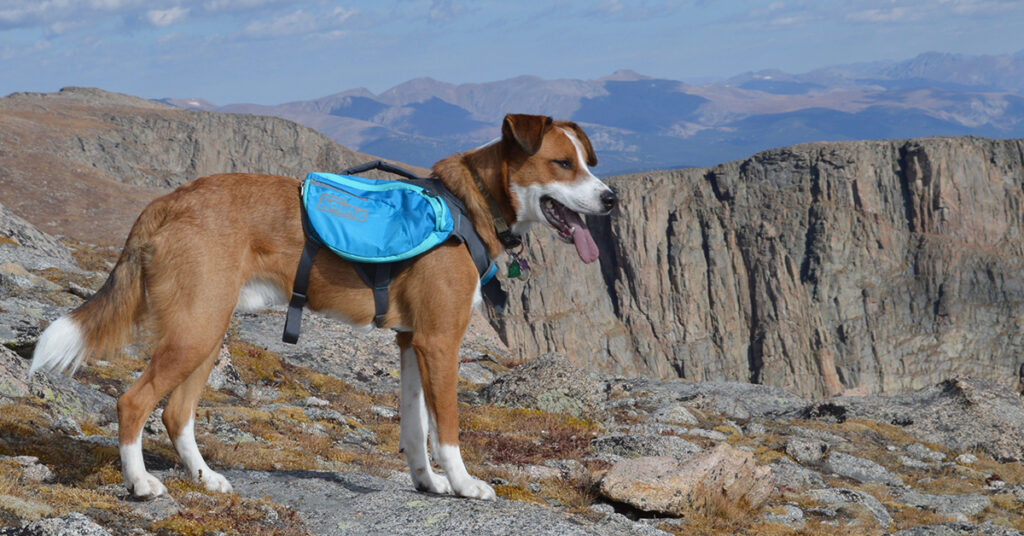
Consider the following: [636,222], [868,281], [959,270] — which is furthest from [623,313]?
[959,270]

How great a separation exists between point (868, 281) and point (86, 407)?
195798mm

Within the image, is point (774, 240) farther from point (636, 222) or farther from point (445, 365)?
point (445, 365)

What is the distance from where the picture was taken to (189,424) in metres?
7.49

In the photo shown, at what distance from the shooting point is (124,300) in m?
6.77

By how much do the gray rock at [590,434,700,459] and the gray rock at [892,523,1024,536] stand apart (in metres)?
4.39

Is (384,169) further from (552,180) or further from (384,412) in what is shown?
(384,412)

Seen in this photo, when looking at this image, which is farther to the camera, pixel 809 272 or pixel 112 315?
pixel 809 272

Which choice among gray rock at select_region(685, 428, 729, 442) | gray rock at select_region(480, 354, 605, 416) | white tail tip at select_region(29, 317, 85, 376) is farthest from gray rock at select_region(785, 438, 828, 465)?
white tail tip at select_region(29, 317, 85, 376)

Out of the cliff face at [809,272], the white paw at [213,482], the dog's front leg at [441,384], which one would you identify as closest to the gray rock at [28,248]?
the white paw at [213,482]

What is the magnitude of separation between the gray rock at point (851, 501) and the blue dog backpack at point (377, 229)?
8517 millimetres

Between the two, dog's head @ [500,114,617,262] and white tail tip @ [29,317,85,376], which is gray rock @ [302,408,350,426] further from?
dog's head @ [500,114,617,262]

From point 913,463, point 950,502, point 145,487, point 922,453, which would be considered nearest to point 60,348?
point 145,487

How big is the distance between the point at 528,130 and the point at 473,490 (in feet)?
10.7

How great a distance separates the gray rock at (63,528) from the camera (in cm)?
518
